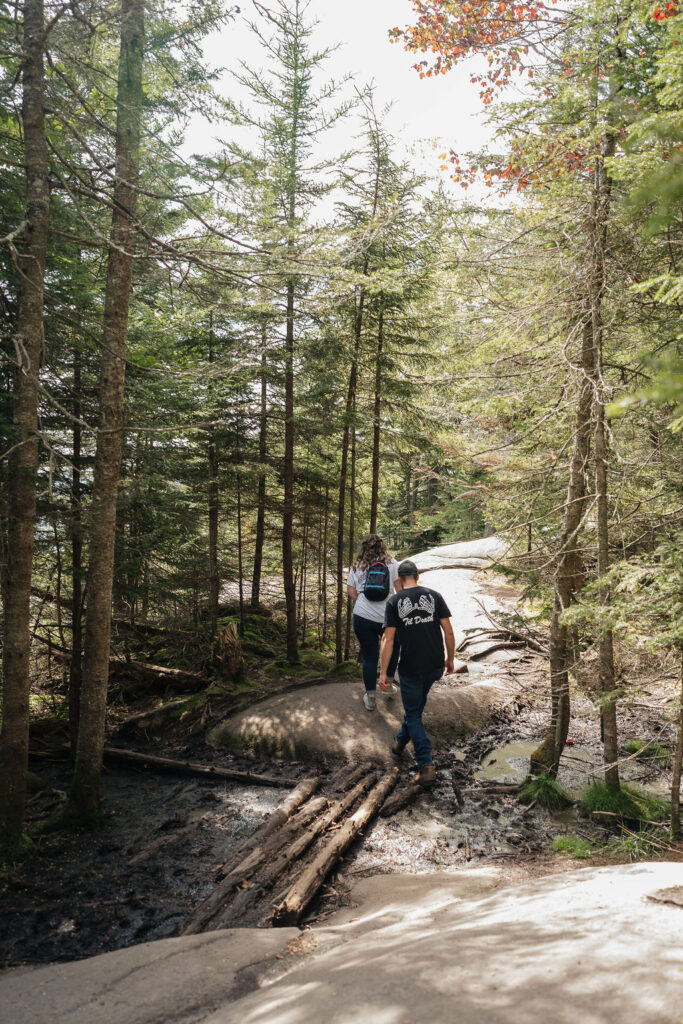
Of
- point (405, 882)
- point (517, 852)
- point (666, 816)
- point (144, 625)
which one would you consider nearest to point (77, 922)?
point (405, 882)

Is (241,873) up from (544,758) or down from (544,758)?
down

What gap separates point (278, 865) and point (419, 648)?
9.39 ft

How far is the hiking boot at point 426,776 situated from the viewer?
282 inches

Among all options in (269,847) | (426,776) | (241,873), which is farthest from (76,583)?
(426,776)

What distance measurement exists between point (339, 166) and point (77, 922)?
1473 cm

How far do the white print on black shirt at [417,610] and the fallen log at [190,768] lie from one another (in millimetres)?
2942

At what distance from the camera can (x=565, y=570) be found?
729 cm

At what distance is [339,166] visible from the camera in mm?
13430

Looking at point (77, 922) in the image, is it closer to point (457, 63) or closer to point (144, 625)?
point (144, 625)

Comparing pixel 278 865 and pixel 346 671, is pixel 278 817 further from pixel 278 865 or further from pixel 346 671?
pixel 346 671

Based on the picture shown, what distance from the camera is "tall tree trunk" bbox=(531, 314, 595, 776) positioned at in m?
6.89

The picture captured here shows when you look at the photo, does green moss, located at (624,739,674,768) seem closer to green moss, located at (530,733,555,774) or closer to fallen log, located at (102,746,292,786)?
green moss, located at (530,733,555,774)

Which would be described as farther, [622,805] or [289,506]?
[289,506]

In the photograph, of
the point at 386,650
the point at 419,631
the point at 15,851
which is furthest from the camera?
the point at 386,650
